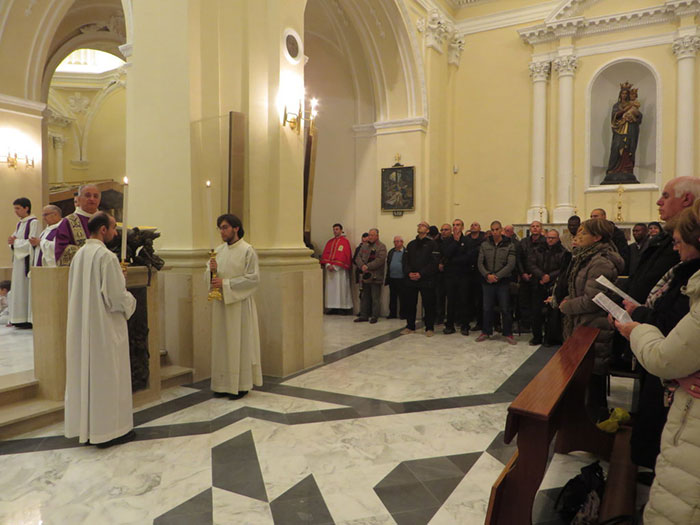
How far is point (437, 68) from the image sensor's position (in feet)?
33.9

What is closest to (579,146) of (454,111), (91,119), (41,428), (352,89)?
(454,111)

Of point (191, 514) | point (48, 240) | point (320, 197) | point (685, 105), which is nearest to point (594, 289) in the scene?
point (191, 514)

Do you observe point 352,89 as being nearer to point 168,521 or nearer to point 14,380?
point 14,380

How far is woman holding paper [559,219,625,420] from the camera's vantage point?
3.90 metres

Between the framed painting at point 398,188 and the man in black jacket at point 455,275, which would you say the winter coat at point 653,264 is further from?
the framed painting at point 398,188

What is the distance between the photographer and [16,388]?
4051 mm

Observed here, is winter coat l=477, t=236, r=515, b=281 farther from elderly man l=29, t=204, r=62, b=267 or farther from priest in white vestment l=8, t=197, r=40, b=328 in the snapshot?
priest in white vestment l=8, t=197, r=40, b=328

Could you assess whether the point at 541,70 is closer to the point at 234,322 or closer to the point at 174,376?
the point at 234,322

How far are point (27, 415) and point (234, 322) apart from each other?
1.74 m

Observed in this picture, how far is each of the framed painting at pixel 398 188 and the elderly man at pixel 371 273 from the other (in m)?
0.87

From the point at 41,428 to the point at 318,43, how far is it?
8.86 meters

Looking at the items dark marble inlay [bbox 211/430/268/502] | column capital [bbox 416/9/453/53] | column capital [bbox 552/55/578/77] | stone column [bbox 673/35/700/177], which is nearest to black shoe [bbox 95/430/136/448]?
dark marble inlay [bbox 211/430/268/502]

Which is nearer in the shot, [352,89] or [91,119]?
[352,89]

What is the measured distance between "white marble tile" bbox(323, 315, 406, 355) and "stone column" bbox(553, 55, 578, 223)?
13.9 feet
